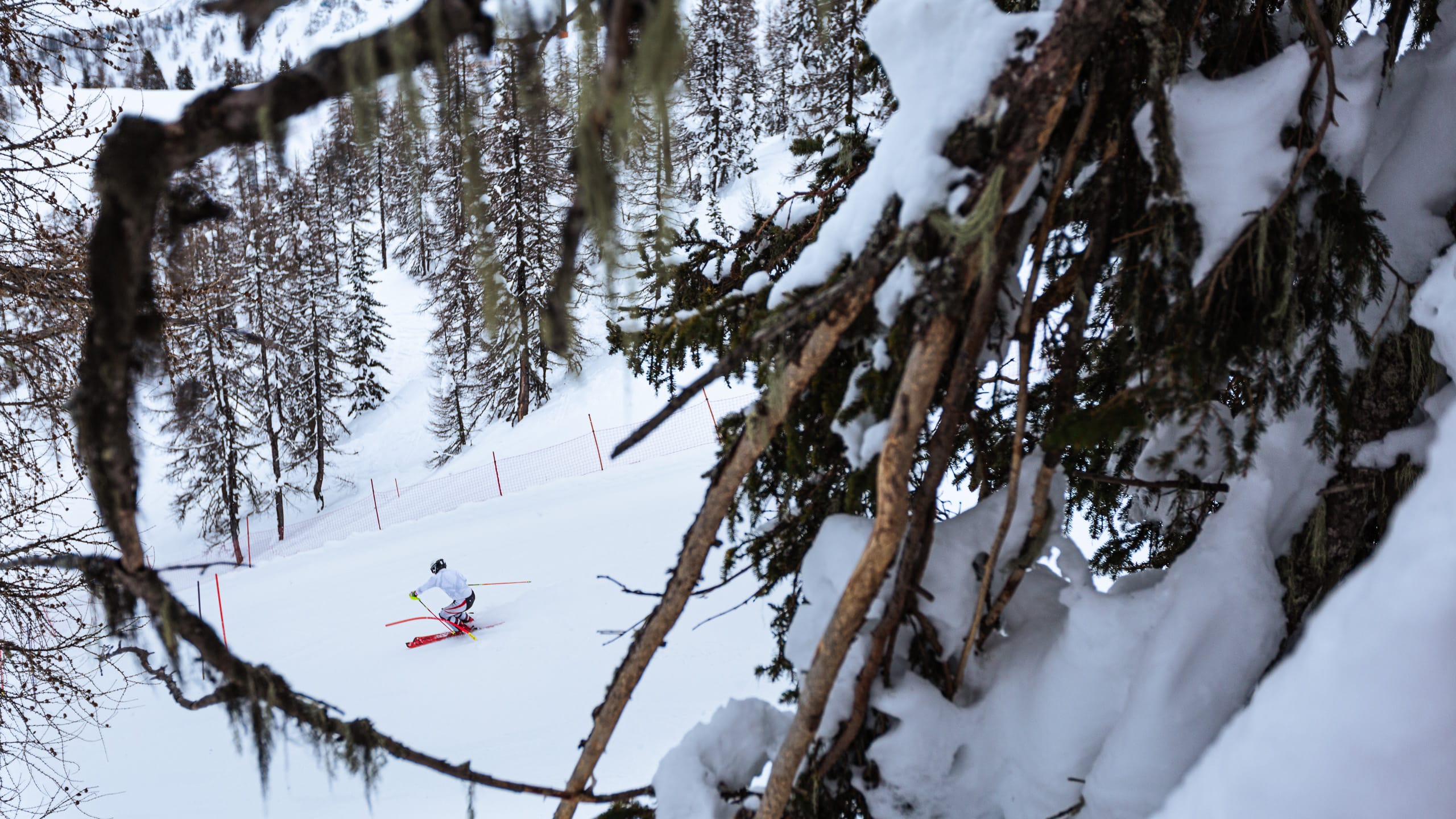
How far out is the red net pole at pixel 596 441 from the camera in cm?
1588

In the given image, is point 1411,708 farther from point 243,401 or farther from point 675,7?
point 243,401

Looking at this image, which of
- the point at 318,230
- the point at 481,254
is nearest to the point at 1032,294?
the point at 481,254

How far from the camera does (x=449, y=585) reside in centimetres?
977

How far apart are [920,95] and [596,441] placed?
16182mm

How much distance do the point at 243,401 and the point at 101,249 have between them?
23325 mm

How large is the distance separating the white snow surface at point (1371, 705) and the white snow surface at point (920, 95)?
2.98 ft

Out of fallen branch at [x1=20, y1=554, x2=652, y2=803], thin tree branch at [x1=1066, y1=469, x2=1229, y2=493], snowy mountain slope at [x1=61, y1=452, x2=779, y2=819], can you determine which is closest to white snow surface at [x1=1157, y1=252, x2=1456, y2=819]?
thin tree branch at [x1=1066, y1=469, x2=1229, y2=493]

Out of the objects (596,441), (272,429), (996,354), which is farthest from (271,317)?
(996,354)

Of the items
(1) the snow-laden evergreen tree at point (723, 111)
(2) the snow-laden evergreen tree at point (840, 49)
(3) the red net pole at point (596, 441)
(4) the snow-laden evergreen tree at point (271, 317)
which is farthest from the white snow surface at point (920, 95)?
(1) the snow-laden evergreen tree at point (723, 111)

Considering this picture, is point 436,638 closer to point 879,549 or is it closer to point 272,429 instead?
point 879,549

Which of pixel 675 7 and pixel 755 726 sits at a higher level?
pixel 675 7

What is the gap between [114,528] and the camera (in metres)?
1.05

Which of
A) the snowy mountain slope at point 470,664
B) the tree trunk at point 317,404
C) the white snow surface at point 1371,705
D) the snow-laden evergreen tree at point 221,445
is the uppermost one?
the tree trunk at point 317,404

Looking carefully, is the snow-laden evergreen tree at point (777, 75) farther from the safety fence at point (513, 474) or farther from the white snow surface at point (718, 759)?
the white snow surface at point (718, 759)
